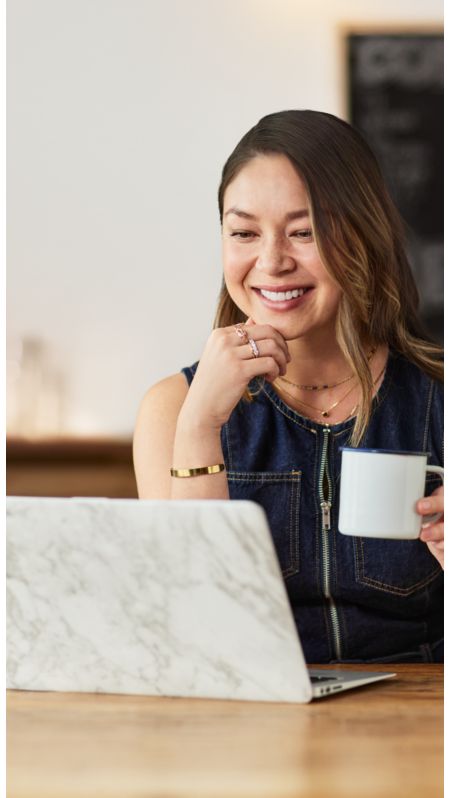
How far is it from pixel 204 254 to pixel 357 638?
241 centimetres

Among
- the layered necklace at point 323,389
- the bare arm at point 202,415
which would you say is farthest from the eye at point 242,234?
the layered necklace at point 323,389

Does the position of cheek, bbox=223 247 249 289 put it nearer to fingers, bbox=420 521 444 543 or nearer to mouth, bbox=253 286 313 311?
mouth, bbox=253 286 313 311

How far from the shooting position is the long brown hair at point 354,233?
4.74ft

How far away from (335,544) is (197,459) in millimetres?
252

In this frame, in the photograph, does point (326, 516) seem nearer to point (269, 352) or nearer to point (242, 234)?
point (269, 352)

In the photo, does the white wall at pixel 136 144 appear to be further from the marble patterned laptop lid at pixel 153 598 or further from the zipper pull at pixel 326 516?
the marble patterned laptop lid at pixel 153 598

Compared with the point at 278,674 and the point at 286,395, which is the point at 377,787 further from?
the point at 286,395

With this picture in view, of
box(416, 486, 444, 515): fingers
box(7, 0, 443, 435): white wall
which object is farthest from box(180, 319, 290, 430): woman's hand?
box(7, 0, 443, 435): white wall

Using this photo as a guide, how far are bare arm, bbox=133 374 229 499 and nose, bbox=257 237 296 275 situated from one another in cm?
24

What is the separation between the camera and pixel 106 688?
0.91 metres

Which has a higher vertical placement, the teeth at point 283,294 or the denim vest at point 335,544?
the teeth at point 283,294

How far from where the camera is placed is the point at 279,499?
1423mm

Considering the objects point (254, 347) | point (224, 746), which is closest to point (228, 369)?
point (254, 347)

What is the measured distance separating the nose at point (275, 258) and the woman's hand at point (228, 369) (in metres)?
0.09
